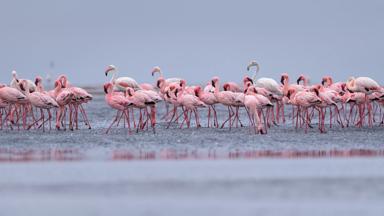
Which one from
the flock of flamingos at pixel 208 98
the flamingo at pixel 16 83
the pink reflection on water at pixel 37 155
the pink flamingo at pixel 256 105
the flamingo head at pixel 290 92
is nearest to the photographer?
the pink reflection on water at pixel 37 155

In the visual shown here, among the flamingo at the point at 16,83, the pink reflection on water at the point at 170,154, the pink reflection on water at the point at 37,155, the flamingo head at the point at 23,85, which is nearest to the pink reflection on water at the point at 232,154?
the pink reflection on water at the point at 170,154

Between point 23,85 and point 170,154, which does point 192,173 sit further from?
point 23,85

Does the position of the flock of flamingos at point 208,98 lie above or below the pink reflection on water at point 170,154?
above

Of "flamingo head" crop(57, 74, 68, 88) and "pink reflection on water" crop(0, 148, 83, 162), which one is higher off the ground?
"flamingo head" crop(57, 74, 68, 88)

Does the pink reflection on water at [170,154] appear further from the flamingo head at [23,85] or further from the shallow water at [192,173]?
the flamingo head at [23,85]

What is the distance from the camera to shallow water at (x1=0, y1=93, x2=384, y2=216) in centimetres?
1055

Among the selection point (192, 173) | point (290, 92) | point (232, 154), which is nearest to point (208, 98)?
point (290, 92)

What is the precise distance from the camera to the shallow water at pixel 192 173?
1055cm

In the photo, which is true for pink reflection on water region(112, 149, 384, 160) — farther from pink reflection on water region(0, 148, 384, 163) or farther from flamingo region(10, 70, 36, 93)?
flamingo region(10, 70, 36, 93)

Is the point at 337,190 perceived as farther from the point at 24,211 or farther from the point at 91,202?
the point at 24,211

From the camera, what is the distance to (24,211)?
10273 millimetres

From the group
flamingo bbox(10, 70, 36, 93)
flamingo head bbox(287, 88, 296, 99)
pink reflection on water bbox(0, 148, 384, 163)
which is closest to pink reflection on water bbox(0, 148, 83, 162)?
pink reflection on water bbox(0, 148, 384, 163)

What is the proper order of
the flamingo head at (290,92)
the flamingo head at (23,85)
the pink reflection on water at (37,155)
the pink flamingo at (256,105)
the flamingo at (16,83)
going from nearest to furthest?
1. the pink reflection on water at (37,155)
2. the pink flamingo at (256,105)
3. the flamingo head at (23,85)
4. the flamingo head at (290,92)
5. the flamingo at (16,83)

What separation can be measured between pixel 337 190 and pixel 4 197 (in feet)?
11.7
